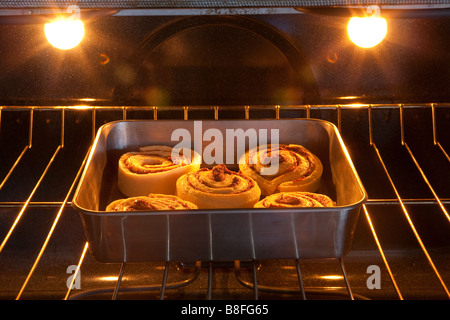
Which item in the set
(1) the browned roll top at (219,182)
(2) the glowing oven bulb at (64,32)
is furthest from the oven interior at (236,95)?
(1) the browned roll top at (219,182)

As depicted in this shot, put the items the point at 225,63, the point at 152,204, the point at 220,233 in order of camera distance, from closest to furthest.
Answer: the point at 220,233, the point at 152,204, the point at 225,63

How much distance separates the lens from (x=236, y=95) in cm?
158

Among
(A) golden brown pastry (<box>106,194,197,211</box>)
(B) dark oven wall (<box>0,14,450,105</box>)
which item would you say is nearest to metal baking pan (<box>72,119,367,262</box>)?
(A) golden brown pastry (<box>106,194,197,211</box>)

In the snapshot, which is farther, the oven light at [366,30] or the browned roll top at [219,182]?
the oven light at [366,30]

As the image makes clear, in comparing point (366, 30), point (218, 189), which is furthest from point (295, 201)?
point (366, 30)

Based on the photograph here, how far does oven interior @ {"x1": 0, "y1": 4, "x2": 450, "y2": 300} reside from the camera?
4.83ft

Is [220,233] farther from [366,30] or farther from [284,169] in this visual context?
[366,30]

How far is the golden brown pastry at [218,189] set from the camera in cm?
116

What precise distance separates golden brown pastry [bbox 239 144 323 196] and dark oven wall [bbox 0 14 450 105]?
0.29 meters

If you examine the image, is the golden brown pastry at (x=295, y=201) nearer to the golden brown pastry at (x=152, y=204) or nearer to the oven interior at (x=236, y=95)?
the golden brown pastry at (x=152, y=204)

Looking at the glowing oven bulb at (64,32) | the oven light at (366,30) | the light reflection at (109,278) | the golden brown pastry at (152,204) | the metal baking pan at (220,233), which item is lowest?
the metal baking pan at (220,233)

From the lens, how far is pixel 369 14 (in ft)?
3.00

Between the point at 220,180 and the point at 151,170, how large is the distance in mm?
205

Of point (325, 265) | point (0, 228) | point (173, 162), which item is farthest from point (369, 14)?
point (0, 228)
